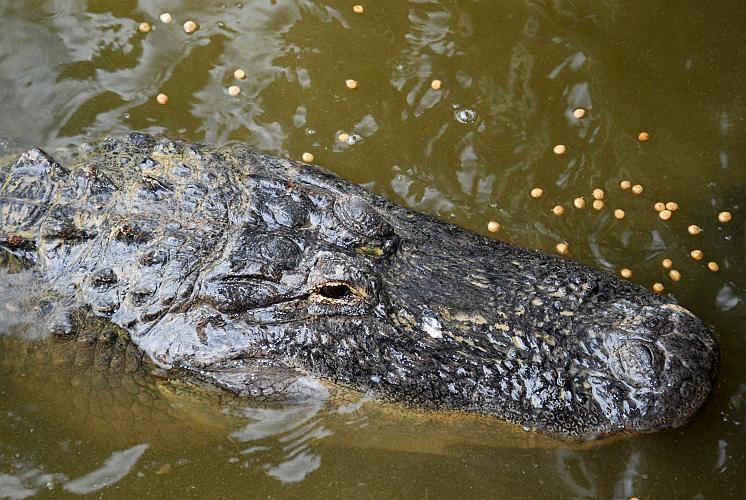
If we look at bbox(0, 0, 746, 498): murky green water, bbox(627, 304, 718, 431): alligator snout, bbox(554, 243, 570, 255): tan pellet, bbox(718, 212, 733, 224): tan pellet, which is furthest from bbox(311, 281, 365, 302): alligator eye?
bbox(718, 212, 733, 224): tan pellet

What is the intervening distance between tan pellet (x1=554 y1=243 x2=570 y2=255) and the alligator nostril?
1756mm

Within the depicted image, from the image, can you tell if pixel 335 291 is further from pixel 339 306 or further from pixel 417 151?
pixel 417 151

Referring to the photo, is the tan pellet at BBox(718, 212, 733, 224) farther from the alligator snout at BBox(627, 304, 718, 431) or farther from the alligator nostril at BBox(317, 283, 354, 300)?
the alligator nostril at BBox(317, 283, 354, 300)

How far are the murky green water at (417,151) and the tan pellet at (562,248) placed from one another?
82 millimetres

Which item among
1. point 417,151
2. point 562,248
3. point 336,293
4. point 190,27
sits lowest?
point 562,248

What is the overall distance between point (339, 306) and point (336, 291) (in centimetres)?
7

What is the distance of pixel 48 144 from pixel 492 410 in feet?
11.5

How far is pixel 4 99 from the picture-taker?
5.21m

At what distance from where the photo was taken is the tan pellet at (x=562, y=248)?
4711 millimetres

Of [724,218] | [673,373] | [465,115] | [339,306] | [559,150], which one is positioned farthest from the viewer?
[465,115]

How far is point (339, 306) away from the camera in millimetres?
3525

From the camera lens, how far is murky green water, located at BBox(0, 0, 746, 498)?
377cm

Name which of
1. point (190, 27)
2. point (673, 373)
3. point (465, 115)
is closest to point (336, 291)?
point (673, 373)

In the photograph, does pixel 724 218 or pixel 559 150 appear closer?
pixel 724 218
